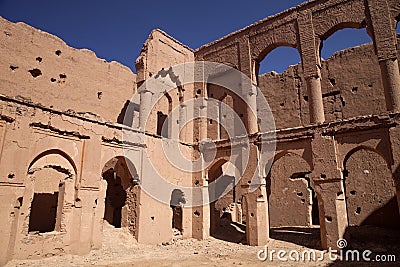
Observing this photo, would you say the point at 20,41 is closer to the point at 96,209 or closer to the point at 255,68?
the point at 96,209

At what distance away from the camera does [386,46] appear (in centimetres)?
1266

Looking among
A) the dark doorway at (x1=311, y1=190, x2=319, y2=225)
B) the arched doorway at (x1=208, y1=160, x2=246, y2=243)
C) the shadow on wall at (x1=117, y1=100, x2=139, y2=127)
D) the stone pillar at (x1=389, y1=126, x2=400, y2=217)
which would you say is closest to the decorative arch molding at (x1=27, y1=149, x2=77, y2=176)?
the arched doorway at (x1=208, y1=160, x2=246, y2=243)

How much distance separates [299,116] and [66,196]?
14.9m

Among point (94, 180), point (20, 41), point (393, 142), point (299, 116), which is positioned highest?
point (20, 41)

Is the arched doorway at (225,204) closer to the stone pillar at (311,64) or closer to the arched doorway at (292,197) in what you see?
the arched doorway at (292,197)

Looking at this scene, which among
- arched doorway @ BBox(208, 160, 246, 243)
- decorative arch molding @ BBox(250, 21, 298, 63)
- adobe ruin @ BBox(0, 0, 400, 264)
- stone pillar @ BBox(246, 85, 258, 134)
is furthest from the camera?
arched doorway @ BBox(208, 160, 246, 243)

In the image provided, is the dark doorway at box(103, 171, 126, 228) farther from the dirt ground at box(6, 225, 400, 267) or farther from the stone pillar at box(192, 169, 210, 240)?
the stone pillar at box(192, 169, 210, 240)

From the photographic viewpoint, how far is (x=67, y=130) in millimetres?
11242

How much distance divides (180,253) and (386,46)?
11.3m

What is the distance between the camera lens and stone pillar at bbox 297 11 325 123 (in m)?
13.6

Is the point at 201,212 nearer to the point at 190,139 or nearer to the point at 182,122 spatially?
the point at 190,139

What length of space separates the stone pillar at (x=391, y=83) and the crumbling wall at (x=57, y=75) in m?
13.7

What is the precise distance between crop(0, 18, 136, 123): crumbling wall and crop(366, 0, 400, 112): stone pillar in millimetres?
13561

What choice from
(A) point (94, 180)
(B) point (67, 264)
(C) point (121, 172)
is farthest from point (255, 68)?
(B) point (67, 264)
